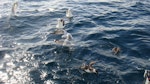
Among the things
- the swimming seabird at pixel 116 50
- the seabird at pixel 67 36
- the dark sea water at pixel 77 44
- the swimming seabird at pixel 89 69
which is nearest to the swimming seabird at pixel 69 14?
the dark sea water at pixel 77 44

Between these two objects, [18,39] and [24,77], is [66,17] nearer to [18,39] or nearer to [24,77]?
[18,39]

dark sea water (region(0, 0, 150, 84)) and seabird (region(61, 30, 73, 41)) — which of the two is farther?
seabird (region(61, 30, 73, 41))

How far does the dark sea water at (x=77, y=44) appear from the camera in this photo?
56.9 feet

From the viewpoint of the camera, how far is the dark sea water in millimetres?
17328

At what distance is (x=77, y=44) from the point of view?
21.7 metres

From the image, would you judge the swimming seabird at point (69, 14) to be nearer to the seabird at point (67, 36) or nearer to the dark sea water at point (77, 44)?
the dark sea water at point (77, 44)

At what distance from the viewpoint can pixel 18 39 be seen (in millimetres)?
22797

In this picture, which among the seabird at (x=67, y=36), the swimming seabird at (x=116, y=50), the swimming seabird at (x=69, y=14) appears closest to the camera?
the swimming seabird at (x=116, y=50)

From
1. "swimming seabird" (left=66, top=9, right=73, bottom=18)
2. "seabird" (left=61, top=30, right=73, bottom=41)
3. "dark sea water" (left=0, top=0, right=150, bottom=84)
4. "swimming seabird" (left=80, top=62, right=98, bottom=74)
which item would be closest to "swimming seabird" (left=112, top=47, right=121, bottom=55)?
"dark sea water" (left=0, top=0, right=150, bottom=84)

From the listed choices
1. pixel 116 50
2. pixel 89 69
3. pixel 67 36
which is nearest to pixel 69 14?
pixel 67 36

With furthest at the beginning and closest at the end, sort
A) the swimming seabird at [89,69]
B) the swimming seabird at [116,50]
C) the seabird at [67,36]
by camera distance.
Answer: the seabird at [67,36]
the swimming seabird at [116,50]
the swimming seabird at [89,69]

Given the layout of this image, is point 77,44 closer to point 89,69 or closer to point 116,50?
point 116,50

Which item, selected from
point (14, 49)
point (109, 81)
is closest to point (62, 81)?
point (109, 81)

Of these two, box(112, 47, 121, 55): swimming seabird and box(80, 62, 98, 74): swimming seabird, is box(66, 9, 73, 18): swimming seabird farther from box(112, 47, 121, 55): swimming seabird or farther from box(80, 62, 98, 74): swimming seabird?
box(80, 62, 98, 74): swimming seabird
